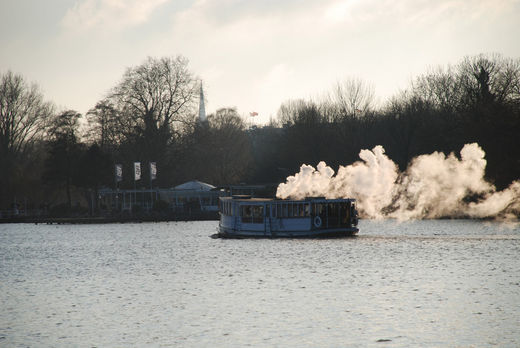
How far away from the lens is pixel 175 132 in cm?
13600

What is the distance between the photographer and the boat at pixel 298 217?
74812 millimetres

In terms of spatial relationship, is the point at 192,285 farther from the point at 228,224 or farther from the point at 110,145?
the point at 110,145

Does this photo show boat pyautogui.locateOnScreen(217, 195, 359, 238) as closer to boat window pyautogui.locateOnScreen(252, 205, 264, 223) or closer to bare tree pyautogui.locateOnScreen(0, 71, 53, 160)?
boat window pyautogui.locateOnScreen(252, 205, 264, 223)

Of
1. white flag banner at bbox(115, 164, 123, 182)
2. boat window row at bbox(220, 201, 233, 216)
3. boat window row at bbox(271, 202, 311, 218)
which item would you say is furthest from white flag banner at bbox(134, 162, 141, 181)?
boat window row at bbox(271, 202, 311, 218)

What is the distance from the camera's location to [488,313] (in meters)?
34.8

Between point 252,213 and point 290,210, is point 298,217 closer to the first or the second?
point 290,210

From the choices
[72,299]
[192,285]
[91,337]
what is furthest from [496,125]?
[91,337]

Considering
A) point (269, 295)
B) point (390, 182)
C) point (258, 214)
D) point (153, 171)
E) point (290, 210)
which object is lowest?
point (269, 295)

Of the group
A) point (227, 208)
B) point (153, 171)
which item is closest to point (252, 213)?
point (227, 208)

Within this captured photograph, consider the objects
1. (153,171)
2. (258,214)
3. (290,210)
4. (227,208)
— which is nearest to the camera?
(290,210)

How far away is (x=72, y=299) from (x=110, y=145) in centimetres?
9950

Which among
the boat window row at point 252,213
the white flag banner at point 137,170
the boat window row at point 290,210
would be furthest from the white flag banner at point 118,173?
the boat window row at point 290,210

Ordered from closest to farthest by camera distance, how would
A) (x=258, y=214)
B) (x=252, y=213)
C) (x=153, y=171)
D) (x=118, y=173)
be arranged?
(x=258, y=214)
(x=252, y=213)
(x=118, y=173)
(x=153, y=171)

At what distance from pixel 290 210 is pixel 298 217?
1.14 metres
